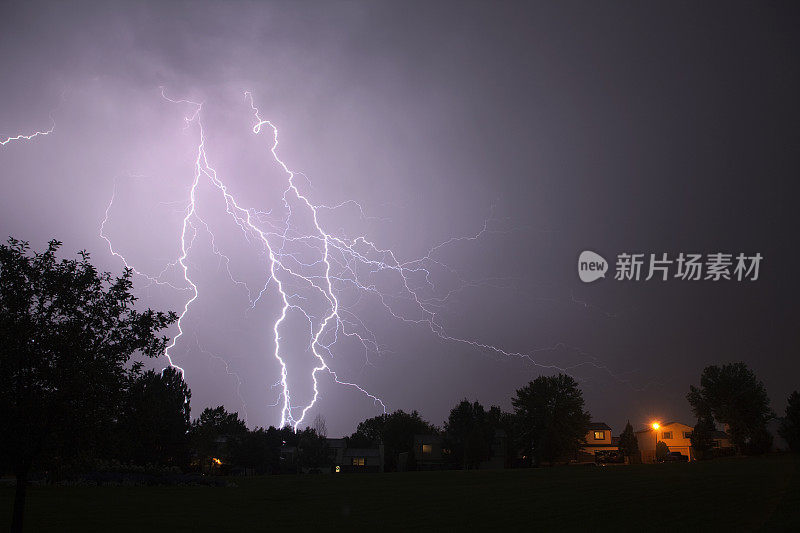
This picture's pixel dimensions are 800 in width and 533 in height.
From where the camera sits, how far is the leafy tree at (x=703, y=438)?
5628 centimetres

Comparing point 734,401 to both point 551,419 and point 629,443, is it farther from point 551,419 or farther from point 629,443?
point 551,419

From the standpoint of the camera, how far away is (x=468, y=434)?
72188 mm

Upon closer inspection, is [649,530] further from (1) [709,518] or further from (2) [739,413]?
(2) [739,413]

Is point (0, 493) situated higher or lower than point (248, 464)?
higher

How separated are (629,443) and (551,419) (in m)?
11.0

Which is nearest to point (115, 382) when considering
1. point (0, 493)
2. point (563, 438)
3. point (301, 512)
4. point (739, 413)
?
point (301, 512)

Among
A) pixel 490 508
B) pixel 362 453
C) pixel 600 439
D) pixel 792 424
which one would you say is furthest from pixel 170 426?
pixel 600 439

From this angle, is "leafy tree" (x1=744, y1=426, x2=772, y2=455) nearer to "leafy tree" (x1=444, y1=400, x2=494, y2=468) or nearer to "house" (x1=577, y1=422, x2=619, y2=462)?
"leafy tree" (x1=444, y1=400, x2=494, y2=468)

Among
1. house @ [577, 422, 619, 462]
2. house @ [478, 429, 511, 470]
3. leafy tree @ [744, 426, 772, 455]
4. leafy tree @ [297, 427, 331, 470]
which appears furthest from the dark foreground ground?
house @ [577, 422, 619, 462]

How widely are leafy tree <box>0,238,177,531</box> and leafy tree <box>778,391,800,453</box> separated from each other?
5913 centimetres

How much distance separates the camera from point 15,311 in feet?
39.7

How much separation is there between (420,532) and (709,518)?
791 centimetres

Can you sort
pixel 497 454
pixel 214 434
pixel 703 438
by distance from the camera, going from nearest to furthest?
pixel 703 438 < pixel 214 434 < pixel 497 454

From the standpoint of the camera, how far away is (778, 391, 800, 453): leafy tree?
52100mm
